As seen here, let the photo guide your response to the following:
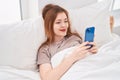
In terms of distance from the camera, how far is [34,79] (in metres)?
1.28

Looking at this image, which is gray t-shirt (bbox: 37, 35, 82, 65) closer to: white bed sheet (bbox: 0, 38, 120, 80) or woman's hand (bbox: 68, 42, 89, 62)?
white bed sheet (bbox: 0, 38, 120, 80)

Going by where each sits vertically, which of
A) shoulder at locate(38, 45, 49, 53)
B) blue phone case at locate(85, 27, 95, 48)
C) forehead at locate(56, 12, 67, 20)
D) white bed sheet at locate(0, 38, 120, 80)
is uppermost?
forehead at locate(56, 12, 67, 20)

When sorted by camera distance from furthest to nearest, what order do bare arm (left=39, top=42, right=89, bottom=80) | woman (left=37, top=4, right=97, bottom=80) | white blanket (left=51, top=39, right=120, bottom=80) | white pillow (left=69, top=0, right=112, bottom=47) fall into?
white pillow (left=69, top=0, right=112, bottom=47) < woman (left=37, top=4, right=97, bottom=80) < bare arm (left=39, top=42, right=89, bottom=80) < white blanket (left=51, top=39, right=120, bottom=80)

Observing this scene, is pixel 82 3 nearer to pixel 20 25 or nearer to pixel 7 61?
pixel 20 25

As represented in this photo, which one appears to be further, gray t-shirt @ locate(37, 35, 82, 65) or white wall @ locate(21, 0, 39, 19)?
Result: white wall @ locate(21, 0, 39, 19)

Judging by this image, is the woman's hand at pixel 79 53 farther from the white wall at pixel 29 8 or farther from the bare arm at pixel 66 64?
the white wall at pixel 29 8

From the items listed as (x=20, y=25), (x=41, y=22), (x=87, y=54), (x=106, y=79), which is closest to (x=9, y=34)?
Answer: (x=20, y=25)

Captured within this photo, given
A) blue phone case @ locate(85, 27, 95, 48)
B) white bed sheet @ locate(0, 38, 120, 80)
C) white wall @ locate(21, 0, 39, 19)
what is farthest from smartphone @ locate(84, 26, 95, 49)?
Answer: white wall @ locate(21, 0, 39, 19)

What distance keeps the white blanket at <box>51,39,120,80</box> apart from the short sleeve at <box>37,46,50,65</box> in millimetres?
46

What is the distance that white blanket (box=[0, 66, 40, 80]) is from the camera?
1.23 m

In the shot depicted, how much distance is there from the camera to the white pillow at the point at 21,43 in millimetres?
1305

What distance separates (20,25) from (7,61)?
0.24 meters

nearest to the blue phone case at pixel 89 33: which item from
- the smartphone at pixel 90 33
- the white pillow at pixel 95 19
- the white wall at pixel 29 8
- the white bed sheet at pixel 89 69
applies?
the smartphone at pixel 90 33

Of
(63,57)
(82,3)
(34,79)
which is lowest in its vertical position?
(34,79)
